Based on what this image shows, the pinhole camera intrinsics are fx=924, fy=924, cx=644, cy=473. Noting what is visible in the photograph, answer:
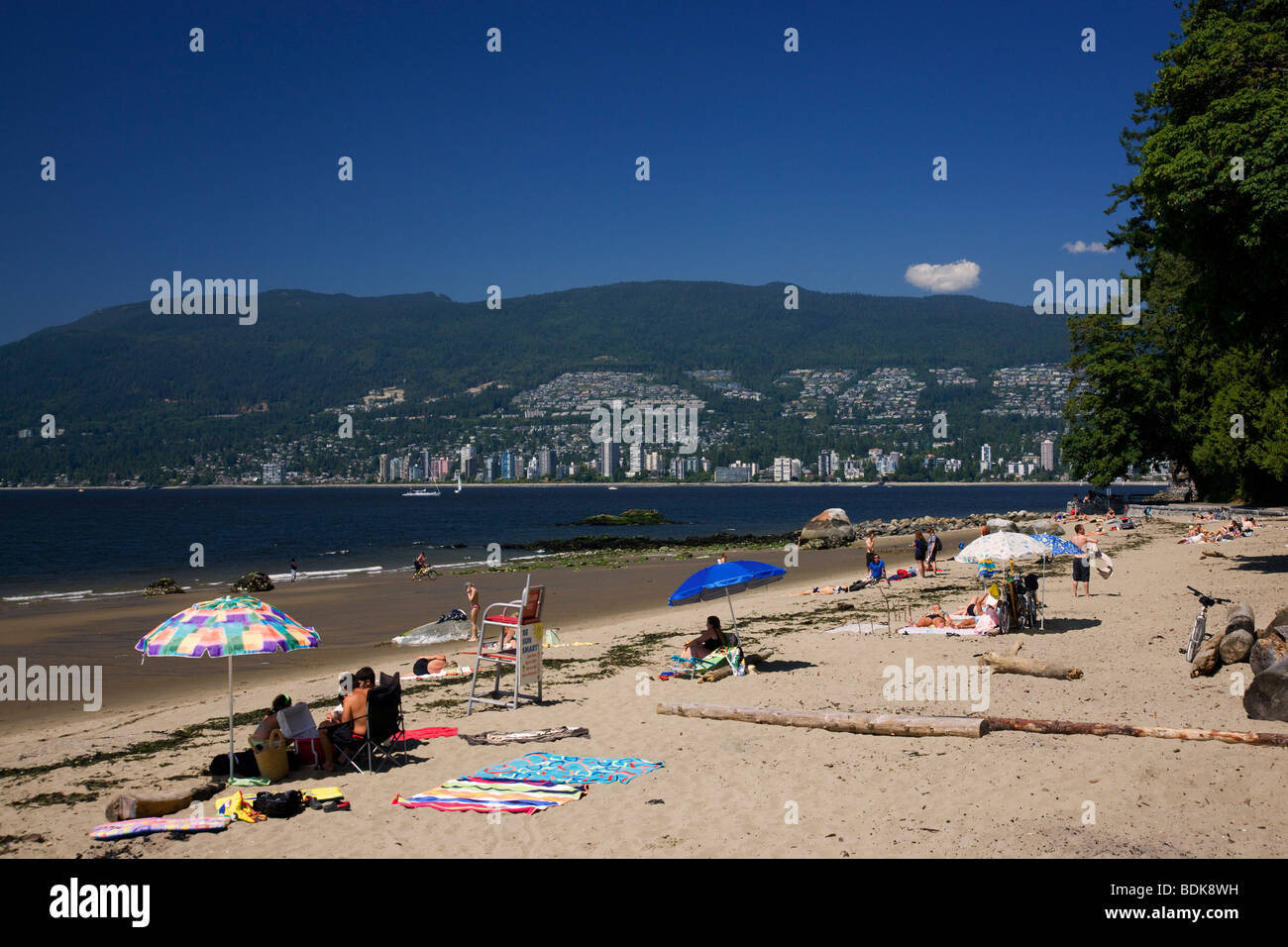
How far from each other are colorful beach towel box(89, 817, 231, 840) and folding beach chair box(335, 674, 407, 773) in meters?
1.79

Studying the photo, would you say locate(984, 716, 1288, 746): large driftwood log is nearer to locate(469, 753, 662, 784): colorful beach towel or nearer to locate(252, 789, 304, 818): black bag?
locate(469, 753, 662, 784): colorful beach towel

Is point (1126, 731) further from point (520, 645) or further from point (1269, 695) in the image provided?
point (520, 645)

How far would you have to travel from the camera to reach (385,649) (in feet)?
61.9

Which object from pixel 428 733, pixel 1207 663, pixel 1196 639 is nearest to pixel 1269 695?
pixel 1207 663

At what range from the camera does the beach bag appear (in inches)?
348

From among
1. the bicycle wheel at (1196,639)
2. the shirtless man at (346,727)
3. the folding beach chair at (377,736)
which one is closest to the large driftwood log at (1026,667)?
the bicycle wheel at (1196,639)

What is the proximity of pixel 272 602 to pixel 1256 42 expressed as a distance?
28.4 m

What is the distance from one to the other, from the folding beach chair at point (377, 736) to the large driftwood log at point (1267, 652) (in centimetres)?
900

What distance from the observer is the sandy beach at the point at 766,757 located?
21.9ft

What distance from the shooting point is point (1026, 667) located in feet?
39.1
